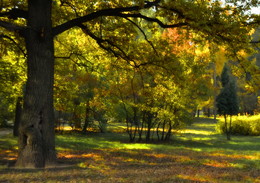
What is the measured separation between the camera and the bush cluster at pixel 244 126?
29516 millimetres

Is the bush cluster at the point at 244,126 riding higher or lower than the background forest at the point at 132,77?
lower

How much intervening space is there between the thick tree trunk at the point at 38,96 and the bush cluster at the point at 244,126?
82.6 feet

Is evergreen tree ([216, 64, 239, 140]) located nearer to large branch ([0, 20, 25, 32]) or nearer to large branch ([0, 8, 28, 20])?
large branch ([0, 8, 28, 20])

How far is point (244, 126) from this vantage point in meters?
30.5

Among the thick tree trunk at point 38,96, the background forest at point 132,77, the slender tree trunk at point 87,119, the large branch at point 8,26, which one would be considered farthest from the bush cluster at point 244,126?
the large branch at point 8,26

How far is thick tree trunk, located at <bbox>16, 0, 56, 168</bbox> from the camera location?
8891mm

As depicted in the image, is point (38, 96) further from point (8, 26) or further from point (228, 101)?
point (228, 101)

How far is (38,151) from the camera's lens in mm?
8930

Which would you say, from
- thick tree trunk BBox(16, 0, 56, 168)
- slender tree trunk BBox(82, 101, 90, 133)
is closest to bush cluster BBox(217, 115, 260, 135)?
slender tree trunk BBox(82, 101, 90, 133)

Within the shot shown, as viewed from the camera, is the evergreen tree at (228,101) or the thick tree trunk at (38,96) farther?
the evergreen tree at (228,101)

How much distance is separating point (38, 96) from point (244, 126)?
26299mm

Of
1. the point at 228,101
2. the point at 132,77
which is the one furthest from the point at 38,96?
the point at 228,101

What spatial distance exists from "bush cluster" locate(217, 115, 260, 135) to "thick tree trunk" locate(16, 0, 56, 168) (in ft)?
82.6

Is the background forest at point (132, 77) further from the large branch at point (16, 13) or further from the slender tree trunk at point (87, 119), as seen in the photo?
the large branch at point (16, 13)
